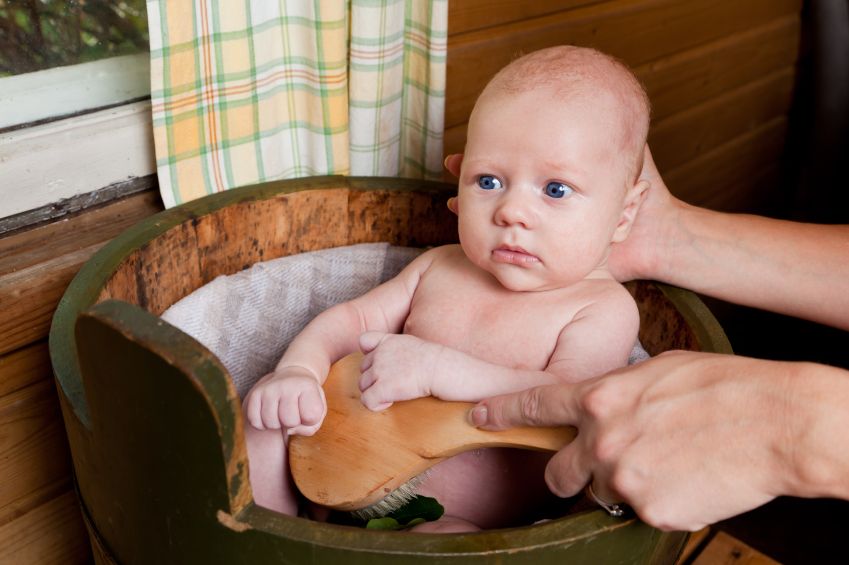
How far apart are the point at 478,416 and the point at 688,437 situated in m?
0.22

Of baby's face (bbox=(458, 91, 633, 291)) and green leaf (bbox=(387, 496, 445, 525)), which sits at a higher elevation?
baby's face (bbox=(458, 91, 633, 291))

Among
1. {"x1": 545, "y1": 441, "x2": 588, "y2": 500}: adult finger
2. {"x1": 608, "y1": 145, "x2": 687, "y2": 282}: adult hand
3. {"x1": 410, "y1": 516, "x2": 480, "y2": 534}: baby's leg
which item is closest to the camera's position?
{"x1": 545, "y1": 441, "x2": 588, "y2": 500}: adult finger

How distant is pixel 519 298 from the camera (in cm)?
94

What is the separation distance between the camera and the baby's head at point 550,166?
2.81 ft

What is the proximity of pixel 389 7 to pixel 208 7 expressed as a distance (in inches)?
10.1

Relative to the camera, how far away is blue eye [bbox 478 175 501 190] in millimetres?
890

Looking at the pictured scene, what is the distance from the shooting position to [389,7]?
3.68 ft

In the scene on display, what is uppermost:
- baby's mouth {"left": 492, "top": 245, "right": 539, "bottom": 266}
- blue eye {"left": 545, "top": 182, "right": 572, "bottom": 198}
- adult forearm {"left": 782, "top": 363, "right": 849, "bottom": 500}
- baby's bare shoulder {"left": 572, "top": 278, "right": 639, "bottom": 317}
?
blue eye {"left": 545, "top": 182, "right": 572, "bottom": 198}

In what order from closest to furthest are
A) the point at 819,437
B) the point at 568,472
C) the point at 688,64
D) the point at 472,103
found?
the point at 819,437
the point at 568,472
the point at 472,103
the point at 688,64

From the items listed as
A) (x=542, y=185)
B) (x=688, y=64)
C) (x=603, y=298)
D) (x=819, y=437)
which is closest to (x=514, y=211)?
(x=542, y=185)

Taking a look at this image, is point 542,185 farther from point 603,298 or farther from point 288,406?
point 288,406

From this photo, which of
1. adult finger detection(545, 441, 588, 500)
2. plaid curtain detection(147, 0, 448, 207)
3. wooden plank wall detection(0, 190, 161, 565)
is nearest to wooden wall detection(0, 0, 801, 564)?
wooden plank wall detection(0, 190, 161, 565)

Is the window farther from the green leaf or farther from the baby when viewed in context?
the green leaf

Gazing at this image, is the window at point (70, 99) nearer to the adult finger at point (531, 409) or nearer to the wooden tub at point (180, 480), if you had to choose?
the wooden tub at point (180, 480)
